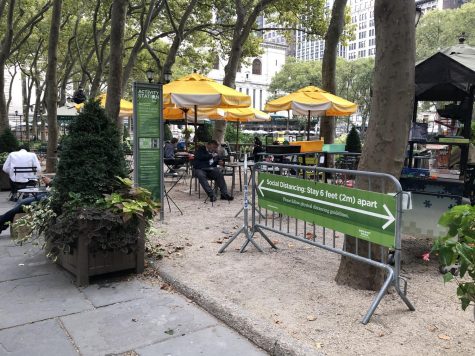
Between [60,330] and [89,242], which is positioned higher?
[89,242]

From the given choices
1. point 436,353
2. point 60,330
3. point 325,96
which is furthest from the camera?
point 325,96

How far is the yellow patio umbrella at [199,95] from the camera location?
953 centimetres

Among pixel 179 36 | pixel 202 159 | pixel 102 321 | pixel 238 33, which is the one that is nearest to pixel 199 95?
pixel 202 159

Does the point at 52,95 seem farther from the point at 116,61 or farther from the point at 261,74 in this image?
the point at 261,74

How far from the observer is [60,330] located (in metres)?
3.83

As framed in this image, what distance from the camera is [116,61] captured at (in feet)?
31.6

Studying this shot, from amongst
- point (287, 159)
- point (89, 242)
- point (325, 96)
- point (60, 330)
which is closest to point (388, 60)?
point (89, 242)

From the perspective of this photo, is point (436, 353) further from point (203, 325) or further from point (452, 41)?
point (452, 41)

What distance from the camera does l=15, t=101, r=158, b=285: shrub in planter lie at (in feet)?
15.7

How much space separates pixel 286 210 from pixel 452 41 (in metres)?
36.7

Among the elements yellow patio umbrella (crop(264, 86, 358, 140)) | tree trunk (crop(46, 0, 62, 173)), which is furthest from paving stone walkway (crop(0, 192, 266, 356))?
tree trunk (crop(46, 0, 62, 173))

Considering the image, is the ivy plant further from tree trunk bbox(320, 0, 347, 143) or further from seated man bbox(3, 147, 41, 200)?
tree trunk bbox(320, 0, 347, 143)

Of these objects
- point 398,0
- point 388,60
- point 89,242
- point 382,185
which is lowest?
point 89,242

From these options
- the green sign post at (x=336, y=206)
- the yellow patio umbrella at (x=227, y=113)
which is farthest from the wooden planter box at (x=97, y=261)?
the yellow patio umbrella at (x=227, y=113)
